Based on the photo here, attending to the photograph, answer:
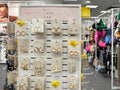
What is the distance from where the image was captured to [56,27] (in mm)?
2637

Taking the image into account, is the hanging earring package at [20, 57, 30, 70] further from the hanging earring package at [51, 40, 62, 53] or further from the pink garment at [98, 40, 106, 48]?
the pink garment at [98, 40, 106, 48]

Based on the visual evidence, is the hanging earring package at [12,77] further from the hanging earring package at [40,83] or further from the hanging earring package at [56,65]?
the hanging earring package at [56,65]

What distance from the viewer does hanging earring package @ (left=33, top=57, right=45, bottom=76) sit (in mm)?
2656

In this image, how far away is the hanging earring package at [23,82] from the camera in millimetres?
2656

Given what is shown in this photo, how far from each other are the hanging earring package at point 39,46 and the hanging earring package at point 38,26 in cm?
11

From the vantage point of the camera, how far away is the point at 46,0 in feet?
48.2

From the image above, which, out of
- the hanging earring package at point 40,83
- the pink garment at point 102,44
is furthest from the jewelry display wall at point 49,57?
the pink garment at point 102,44

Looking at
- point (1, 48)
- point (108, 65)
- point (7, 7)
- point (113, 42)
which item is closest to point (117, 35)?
point (113, 42)

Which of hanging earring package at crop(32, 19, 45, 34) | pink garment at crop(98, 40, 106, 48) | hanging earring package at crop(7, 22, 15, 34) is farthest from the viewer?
pink garment at crop(98, 40, 106, 48)

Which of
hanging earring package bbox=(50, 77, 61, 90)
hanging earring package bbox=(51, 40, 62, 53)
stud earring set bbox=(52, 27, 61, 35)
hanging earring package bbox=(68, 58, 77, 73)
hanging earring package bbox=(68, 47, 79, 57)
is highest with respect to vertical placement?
stud earring set bbox=(52, 27, 61, 35)

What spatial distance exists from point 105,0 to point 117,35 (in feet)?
29.5

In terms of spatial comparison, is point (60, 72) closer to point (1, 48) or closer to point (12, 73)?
point (12, 73)

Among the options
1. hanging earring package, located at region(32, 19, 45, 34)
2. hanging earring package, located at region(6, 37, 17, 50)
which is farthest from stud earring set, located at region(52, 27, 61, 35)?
hanging earring package, located at region(6, 37, 17, 50)

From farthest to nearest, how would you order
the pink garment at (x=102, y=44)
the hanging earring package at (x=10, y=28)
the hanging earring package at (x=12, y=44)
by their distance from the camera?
the pink garment at (x=102, y=44) < the hanging earring package at (x=10, y=28) < the hanging earring package at (x=12, y=44)
